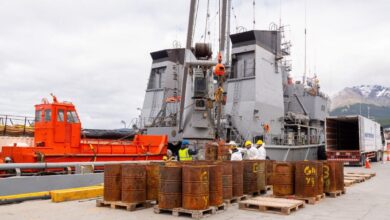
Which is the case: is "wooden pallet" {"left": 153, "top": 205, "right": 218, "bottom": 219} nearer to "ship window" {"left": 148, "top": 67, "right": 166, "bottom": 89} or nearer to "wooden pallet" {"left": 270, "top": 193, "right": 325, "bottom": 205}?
"wooden pallet" {"left": 270, "top": 193, "right": 325, "bottom": 205}

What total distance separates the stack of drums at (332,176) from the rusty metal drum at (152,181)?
4706 mm

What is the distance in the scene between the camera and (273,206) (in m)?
8.04

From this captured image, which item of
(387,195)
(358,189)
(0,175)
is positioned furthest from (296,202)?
(0,175)

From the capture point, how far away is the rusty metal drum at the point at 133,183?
326 inches

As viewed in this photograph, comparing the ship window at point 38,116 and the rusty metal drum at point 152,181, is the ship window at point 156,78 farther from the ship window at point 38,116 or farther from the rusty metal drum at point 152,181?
the rusty metal drum at point 152,181

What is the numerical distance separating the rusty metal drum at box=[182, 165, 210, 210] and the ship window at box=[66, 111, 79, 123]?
6680 millimetres

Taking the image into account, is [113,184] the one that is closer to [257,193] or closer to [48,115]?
[257,193]

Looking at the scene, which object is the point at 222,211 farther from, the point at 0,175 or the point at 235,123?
the point at 235,123

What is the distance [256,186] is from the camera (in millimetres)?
10219

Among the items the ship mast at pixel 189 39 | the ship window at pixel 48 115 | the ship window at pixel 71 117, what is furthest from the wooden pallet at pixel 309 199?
the ship mast at pixel 189 39

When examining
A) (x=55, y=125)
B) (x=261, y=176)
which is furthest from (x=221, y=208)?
(x=55, y=125)

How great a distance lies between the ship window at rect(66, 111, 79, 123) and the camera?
12.9 m

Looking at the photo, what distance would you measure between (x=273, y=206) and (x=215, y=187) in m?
1.28

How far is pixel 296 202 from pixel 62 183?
6.22 meters
